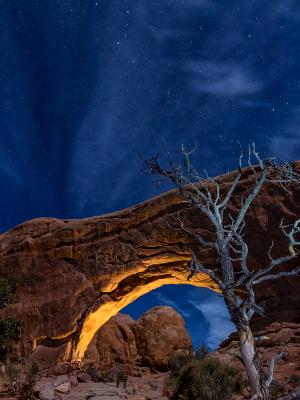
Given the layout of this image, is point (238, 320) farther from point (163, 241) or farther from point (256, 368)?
point (163, 241)

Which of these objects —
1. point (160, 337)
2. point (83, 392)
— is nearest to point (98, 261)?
point (83, 392)

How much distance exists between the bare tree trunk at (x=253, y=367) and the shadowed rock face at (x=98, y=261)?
27.8ft

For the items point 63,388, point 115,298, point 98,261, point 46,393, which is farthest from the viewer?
point 115,298

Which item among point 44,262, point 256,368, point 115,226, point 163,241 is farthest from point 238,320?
point 44,262

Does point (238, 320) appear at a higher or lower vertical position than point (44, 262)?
lower

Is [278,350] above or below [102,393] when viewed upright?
above

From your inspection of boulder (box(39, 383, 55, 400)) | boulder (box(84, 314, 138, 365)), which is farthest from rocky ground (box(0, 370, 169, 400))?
boulder (box(84, 314, 138, 365))

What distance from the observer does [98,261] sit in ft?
61.2

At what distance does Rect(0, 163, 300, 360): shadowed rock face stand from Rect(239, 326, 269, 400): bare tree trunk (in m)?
8.46

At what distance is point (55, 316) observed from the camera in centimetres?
1794

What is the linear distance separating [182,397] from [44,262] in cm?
1226

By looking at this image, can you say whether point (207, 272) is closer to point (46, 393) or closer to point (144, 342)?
point (46, 393)

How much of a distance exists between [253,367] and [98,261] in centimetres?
1273

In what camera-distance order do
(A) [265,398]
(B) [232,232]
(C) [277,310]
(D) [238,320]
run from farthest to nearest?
1. (C) [277,310]
2. (B) [232,232]
3. (D) [238,320]
4. (A) [265,398]
